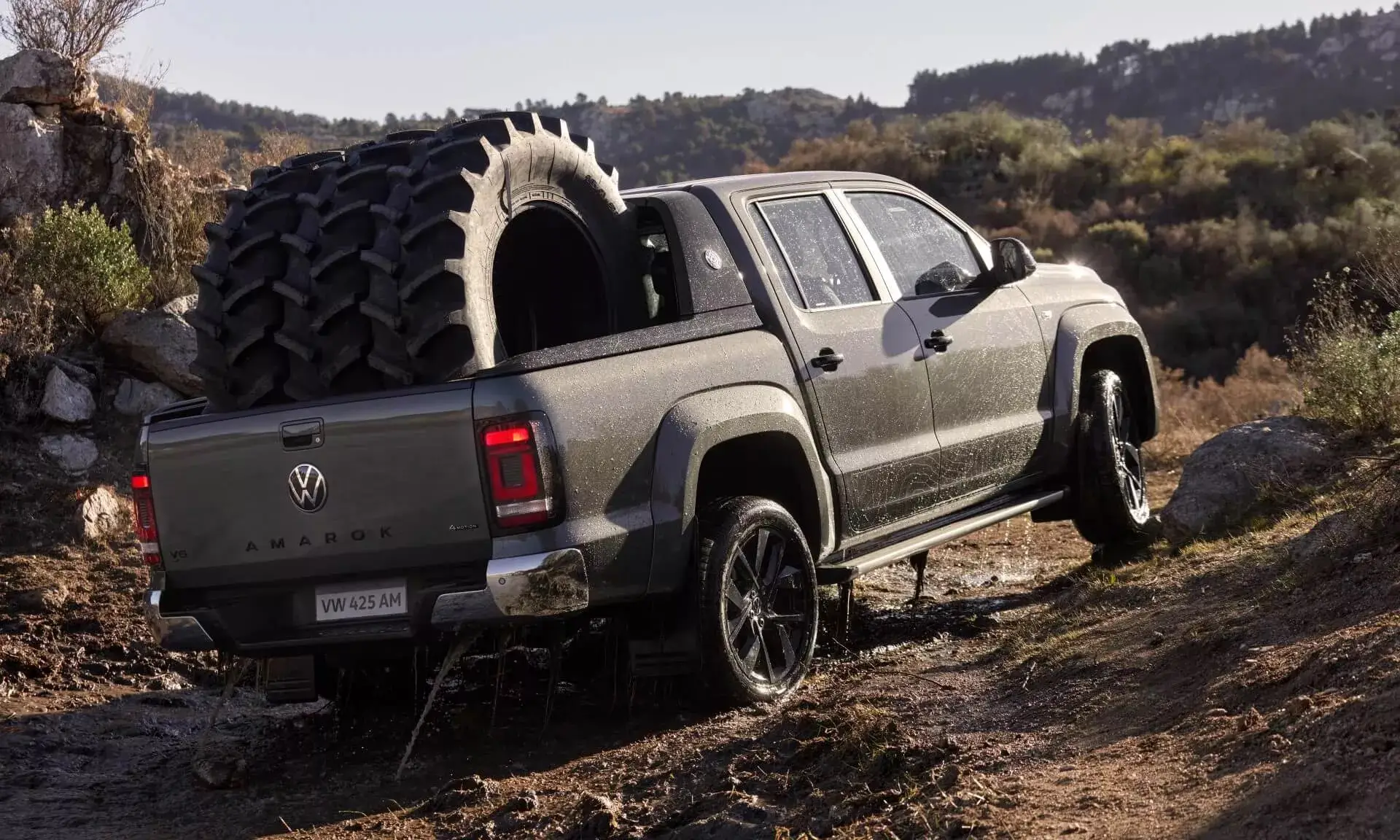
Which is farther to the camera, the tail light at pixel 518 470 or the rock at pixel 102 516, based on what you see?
the rock at pixel 102 516

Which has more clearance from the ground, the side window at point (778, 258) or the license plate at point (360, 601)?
the side window at point (778, 258)

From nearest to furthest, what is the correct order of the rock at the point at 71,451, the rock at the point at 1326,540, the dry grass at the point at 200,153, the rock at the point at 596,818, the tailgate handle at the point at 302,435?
the rock at the point at 596,818, the tailgate handle at the point at 302,435, the rock at the point at 1326,540, the rock at the point at 71,451, the dry grass at the point at 200,153

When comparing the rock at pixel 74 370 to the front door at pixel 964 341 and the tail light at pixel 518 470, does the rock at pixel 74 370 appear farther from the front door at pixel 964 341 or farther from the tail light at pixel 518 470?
the tail light at pixel 518 470

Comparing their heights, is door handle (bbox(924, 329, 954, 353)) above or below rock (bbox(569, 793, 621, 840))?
above

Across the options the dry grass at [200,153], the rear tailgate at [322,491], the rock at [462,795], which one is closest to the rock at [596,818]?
the rock at [462,795]

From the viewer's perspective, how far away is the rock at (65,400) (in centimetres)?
968

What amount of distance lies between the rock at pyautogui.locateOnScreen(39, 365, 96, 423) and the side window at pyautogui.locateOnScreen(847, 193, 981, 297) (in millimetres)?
5602

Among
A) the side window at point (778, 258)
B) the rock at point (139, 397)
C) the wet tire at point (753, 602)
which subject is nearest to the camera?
the wet tire at point (753, 602)

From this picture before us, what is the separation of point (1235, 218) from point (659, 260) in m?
24.6

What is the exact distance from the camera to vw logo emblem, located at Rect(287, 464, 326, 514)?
491cm

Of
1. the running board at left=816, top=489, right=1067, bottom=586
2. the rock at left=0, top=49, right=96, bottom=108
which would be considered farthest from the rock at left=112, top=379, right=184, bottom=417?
the running board at left=816, top=489, right=1067, bottom=586

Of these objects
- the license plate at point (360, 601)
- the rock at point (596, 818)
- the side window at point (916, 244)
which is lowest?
the rock at point (596, 818)

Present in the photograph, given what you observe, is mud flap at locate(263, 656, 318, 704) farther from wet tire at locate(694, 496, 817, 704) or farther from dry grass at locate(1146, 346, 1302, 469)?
dry grass at locate(1146, 346, 1302, 469)

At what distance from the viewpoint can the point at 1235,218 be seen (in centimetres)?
2836
